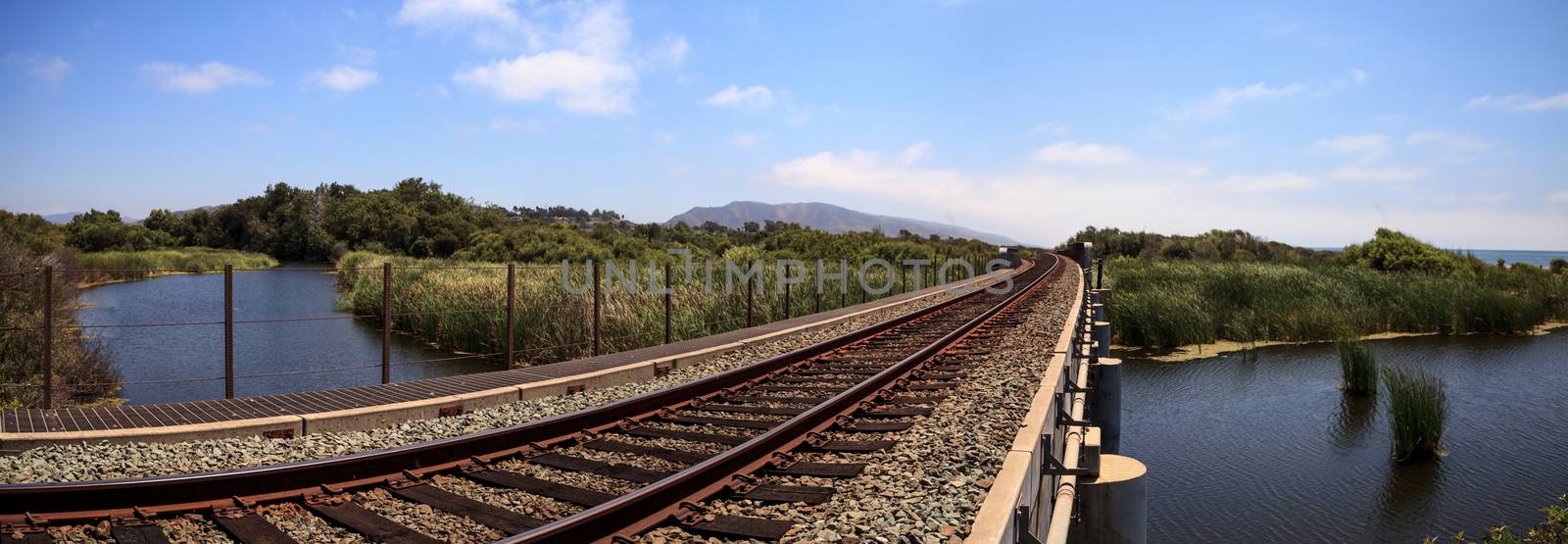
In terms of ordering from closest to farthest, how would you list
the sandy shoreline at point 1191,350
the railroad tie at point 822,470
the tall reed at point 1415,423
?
the railroad tie at point 822,470 → the tall reed at point 1415,423 → the sandy shoreline at point 1191,350

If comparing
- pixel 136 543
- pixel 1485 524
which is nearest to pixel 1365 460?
pixel 1485 524

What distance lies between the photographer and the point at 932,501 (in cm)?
457

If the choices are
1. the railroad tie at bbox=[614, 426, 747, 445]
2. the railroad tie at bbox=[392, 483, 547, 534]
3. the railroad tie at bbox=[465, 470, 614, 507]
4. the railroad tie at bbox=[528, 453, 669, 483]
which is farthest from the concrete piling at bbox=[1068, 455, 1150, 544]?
the railroad tie at bbox=[392, 483, 547, 534]

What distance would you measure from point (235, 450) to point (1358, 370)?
1771 centimetres

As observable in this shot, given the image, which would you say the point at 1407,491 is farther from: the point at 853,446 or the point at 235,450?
the point at 235,450

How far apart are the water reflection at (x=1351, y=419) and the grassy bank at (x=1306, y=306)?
19.7ft

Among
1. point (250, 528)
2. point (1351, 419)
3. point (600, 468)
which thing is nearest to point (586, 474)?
point (600, 468)

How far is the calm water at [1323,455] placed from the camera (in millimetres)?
10039

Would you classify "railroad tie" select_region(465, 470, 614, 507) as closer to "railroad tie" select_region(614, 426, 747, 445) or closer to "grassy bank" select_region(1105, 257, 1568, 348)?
"railroad tie" select_region(614, 426, 747, 445)

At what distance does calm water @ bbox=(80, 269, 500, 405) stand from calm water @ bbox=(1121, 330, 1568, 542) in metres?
10.3

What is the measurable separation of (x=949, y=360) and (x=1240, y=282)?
20.4 meters

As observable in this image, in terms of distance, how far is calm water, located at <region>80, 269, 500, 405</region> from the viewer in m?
15.6

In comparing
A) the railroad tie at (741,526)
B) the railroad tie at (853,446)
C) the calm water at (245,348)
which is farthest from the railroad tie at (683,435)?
the calm water at (245,348)

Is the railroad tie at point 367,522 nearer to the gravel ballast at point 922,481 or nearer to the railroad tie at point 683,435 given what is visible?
the gravel ballast at point 922,481
